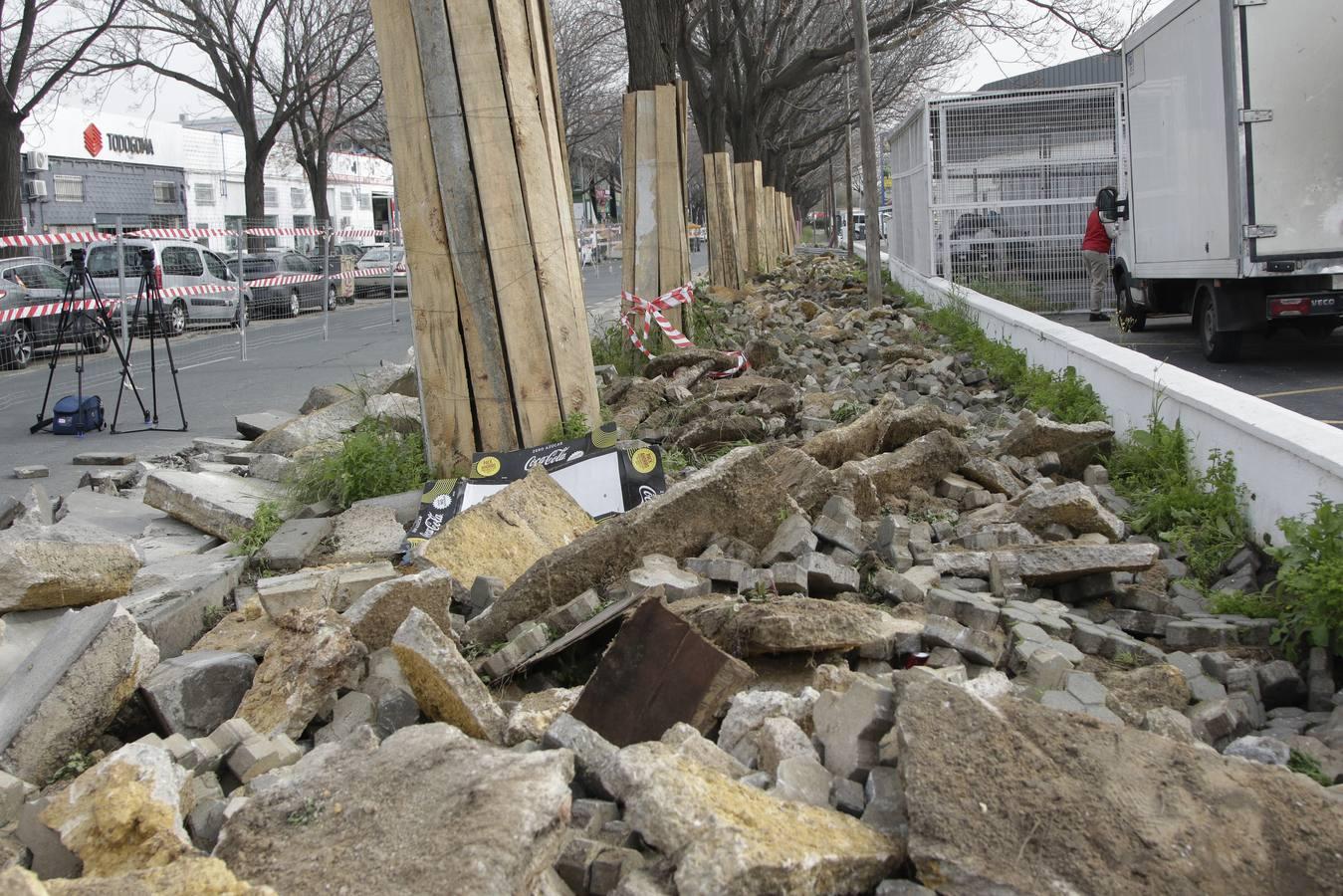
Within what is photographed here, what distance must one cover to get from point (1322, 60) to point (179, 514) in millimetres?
10542

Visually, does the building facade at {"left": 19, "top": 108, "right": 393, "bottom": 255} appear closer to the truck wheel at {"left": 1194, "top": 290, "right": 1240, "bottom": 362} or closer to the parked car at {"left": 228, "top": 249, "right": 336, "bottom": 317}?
the parked car at {"left": 228, "top": 249, "right": 336, "bottom": 317}

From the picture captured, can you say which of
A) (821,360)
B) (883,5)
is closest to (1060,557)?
(821,360)

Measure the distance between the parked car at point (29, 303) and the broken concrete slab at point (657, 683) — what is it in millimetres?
16406

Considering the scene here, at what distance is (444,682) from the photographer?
3.62 metres

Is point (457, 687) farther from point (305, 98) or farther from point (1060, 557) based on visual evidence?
point (305, 98)

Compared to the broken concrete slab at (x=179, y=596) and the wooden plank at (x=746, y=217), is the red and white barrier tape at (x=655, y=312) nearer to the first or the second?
the broken concrete slab at (x=179, y=596)

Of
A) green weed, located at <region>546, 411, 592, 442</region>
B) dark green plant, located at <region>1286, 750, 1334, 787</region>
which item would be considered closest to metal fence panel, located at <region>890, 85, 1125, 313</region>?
green weed, located at <region>546, 411, 592, 442</region>

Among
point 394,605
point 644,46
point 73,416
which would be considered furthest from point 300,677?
point 644,46

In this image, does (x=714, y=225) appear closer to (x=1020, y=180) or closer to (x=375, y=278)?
(x=1020, y=180)

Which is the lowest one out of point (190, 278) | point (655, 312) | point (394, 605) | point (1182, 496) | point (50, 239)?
point (1182, 496)

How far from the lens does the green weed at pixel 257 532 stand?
5973 mm

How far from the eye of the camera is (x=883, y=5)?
3116 cm

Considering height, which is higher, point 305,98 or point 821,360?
point 305,98

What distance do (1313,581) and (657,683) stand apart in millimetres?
2331
